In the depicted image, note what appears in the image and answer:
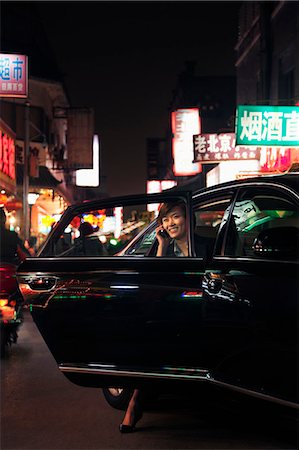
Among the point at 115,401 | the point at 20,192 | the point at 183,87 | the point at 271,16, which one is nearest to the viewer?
the point at 115,401

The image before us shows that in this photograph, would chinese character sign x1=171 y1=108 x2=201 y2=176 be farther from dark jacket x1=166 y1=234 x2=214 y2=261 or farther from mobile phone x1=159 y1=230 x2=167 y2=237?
mobile phone x1=159 y1=230 x2=167 y2=237

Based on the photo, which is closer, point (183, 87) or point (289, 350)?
point (289, 350)

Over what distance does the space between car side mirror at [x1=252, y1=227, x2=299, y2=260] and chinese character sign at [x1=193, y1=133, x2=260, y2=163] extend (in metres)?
13.0

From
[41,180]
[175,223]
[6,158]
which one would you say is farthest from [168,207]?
[41,180]

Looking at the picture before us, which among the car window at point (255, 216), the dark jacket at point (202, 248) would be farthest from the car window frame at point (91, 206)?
the car window at point (255, 216)

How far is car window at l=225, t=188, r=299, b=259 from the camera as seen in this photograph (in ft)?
15.7

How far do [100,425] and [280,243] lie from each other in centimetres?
250

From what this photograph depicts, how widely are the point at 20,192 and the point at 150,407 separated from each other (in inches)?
1092

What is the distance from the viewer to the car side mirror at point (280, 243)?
13.6 ft

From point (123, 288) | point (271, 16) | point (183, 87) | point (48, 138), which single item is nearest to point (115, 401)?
point (123, 288)

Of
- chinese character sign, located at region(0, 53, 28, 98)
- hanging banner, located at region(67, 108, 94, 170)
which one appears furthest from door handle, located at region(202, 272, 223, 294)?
hanging banner, located at region(67, 108, 94, 170)

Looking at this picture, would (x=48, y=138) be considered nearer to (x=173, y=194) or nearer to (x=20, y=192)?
(x=20, y=192)

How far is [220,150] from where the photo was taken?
1725 centimetres

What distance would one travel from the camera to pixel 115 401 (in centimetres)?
622
